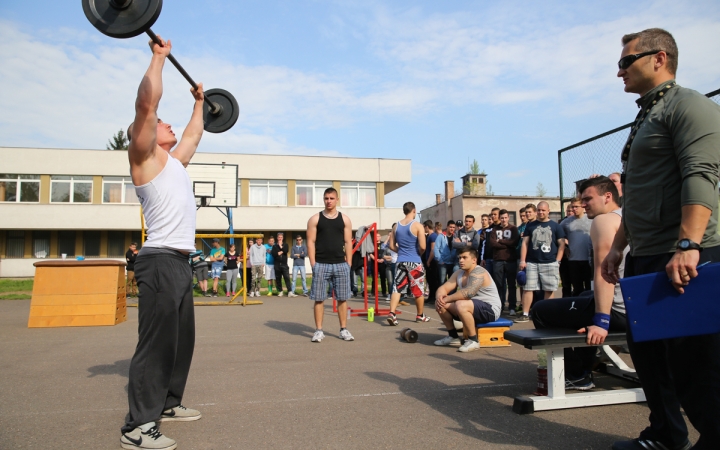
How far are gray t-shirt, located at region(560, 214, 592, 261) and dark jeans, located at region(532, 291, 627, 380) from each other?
408 cm

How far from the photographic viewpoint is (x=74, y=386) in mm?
4773

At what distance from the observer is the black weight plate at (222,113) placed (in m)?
5.04

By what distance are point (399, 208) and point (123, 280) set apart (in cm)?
2939

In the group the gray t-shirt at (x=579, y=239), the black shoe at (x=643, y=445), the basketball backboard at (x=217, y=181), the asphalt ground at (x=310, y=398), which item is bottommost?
the asphalt ground at (x=310, y=398)

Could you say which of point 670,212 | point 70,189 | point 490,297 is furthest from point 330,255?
point 70,189

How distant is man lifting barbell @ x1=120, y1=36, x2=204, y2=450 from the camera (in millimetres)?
3219

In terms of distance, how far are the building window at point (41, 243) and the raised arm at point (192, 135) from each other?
36540mm

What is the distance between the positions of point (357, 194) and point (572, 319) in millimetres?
34174

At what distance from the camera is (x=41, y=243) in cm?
3528

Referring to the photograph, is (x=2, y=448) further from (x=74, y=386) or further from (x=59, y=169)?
(x=59, y=169)

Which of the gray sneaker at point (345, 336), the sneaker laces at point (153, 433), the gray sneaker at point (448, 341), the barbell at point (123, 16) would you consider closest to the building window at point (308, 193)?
the gray sneaker at point (345, 336)

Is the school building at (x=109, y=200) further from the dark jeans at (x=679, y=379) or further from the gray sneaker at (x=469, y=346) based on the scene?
the dark jeans at (x=679, y=379)

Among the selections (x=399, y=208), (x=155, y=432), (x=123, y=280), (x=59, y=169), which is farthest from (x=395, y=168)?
(x=155, y=432)

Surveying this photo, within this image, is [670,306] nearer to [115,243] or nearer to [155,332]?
[155,332]
